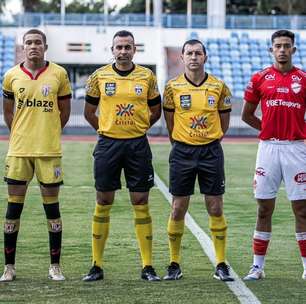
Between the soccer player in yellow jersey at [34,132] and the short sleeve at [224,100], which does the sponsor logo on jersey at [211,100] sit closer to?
the short sleeve at [224,100]

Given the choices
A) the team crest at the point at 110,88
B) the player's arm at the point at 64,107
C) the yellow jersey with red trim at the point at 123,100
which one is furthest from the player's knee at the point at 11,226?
the team crest at the point at 110,88

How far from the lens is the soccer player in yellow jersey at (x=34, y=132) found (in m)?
7.73

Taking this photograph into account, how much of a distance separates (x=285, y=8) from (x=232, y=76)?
24.9m

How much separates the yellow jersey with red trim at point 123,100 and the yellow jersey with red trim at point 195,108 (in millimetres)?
239

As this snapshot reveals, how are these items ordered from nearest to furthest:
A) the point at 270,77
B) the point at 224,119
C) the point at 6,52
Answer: the point at 270,77, the point at 224,119, the point at 6,52

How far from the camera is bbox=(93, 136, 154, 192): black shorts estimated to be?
7.83 meters

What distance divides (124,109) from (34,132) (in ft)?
2.43

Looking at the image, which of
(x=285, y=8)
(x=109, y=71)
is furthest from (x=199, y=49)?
(x=285, y=8)

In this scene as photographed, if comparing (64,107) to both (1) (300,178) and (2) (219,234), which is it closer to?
(2) (219,234)

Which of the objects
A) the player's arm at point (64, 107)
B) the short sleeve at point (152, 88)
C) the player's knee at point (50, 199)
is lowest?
the player's knee at point (50, 199)

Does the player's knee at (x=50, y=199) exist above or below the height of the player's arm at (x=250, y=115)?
below

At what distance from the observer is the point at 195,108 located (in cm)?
786

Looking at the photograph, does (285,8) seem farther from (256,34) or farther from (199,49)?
(199,49)

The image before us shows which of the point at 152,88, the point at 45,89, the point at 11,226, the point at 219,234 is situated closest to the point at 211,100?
the point at 152,88
